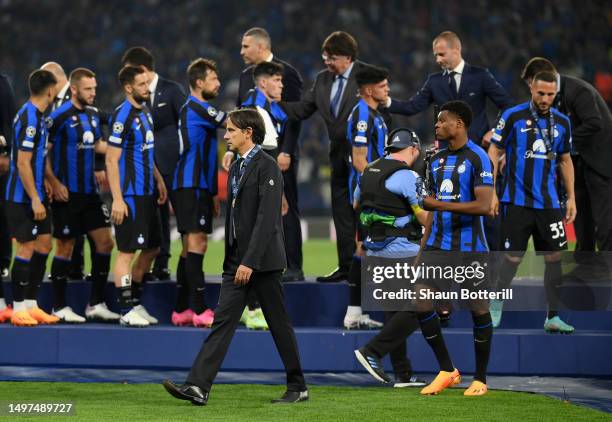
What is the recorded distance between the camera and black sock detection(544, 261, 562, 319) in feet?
25.9

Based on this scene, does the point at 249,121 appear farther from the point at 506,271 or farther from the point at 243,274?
the point at 506,271

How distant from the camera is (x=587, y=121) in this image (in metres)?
8.26

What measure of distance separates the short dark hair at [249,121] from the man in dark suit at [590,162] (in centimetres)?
262

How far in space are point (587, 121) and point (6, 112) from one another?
15.3 feet

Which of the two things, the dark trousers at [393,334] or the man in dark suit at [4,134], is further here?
the man in dark suit at [4,134]

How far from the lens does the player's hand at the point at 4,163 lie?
29.4 ft

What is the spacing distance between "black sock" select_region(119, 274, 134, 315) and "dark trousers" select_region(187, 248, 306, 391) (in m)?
1.99

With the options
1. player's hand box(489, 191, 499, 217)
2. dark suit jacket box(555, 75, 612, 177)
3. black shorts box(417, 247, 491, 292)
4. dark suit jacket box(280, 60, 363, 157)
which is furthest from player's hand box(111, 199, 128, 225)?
dark suit jacket box(555, 75, 612, 177)

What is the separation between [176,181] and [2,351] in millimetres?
1806

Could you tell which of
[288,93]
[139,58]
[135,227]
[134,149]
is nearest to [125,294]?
[135,227]

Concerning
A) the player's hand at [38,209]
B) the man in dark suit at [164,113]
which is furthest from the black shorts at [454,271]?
the player's hand at [38,209]

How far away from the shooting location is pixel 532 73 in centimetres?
802

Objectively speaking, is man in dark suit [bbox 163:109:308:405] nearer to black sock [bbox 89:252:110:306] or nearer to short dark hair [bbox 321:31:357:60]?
short dark hair [bbox 321:31:357:60]

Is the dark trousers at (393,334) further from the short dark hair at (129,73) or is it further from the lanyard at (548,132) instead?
the short dark hair at (129,73)
